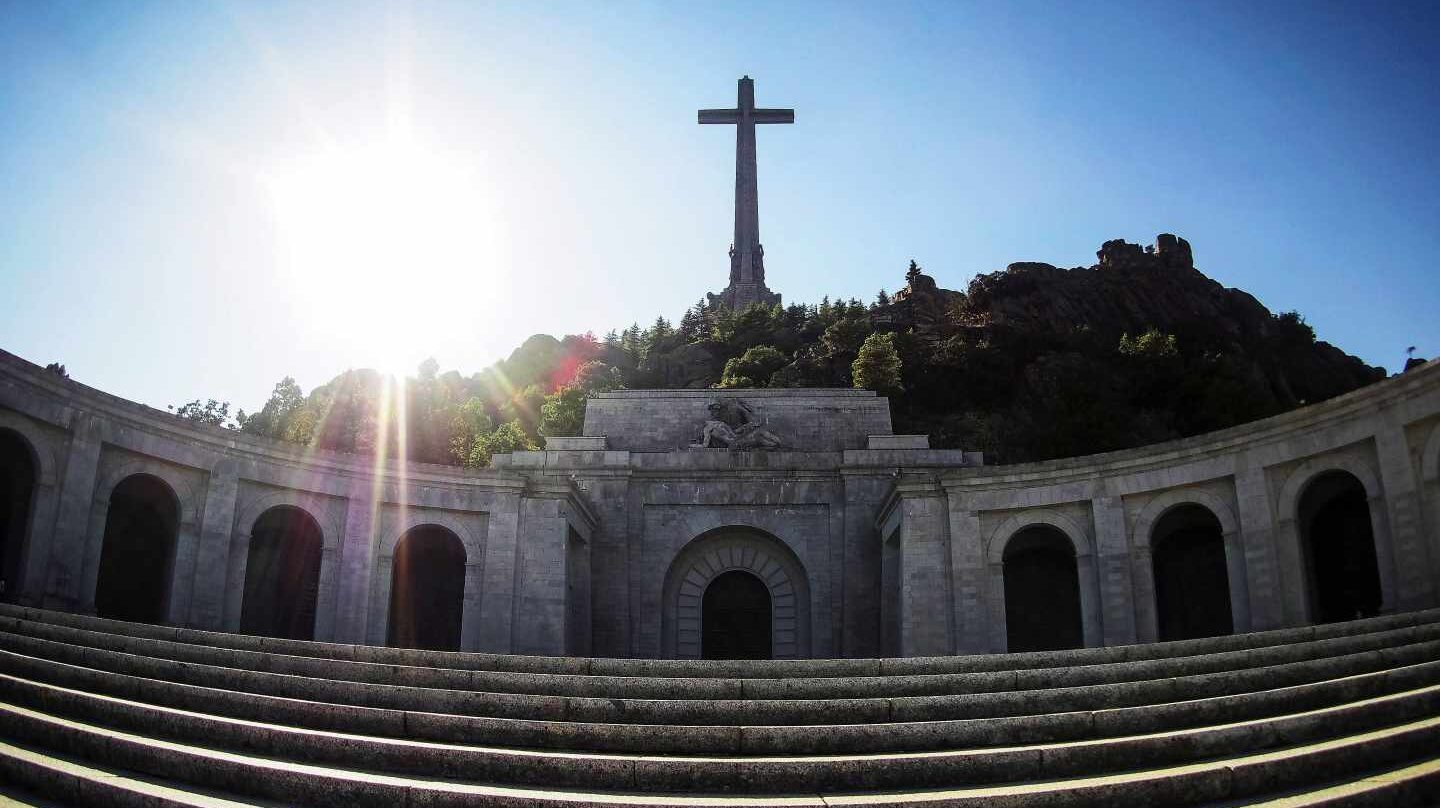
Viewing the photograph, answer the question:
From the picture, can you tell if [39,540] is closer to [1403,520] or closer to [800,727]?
[800,727]

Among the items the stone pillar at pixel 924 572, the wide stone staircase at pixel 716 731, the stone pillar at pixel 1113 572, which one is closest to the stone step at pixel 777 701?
the wide stone staircase at pixel 716 731

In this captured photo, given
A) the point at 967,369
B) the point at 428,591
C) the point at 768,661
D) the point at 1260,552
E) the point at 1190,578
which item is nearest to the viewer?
the point at 768,661

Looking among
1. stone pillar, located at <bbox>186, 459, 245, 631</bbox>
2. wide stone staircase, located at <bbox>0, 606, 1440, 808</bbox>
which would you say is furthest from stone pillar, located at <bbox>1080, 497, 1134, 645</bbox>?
stone pillar, located at <bbox>186, 459, 245, 631</bbox>

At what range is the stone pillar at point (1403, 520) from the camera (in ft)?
63.9

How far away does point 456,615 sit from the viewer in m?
30.7

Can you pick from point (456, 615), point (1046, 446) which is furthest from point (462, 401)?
point (456, 615)

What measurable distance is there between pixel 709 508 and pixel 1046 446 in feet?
77.8

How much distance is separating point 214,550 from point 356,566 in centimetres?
334

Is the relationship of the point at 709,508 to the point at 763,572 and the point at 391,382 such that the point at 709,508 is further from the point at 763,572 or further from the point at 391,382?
the point at 391,382

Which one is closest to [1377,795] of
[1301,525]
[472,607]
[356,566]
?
[1301,525]

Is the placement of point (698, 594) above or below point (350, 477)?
below

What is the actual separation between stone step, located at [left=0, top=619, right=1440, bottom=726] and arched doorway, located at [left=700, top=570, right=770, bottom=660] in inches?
753

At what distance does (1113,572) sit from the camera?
26125 mm

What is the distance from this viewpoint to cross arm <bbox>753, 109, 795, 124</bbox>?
76.9 meters
